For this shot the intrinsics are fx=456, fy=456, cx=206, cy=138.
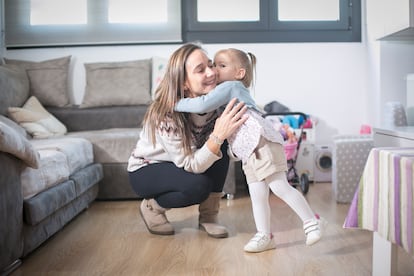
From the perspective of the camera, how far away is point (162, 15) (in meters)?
3.92

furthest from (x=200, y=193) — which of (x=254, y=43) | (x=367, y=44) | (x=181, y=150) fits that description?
(x=367, y=44)

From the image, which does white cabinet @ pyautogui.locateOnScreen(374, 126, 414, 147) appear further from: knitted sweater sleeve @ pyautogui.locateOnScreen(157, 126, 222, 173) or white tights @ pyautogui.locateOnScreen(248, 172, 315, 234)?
knitted sweater sleeve @ pyautogui.locateOnScreen(157, 126, 222, 173)

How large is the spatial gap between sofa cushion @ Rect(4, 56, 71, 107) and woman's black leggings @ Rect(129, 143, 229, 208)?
1.79 meters

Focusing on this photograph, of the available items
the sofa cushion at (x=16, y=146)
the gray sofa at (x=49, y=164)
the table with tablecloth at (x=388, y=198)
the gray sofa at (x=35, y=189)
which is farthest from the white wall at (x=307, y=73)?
the table with tablecloth at (x=388, y=198)

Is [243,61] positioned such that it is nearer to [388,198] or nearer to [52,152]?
[388,198]

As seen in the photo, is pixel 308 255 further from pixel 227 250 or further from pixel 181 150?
pixel 181 150

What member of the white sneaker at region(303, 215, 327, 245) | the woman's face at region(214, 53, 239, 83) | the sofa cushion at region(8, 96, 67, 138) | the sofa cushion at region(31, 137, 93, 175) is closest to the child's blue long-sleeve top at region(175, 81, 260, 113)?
the woman's face at region(214, 53, 239, 83)

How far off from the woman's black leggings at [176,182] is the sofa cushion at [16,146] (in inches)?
21.0

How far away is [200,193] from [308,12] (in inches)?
99.7

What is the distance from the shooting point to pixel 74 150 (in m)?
2.52

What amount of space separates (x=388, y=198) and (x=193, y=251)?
33.4 inches

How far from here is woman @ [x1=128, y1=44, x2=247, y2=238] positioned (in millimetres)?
1947

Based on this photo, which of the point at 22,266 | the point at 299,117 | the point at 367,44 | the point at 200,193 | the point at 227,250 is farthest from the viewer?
the point at 367,44

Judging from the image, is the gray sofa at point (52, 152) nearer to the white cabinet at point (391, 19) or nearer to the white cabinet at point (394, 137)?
the white cabinet at point (394, 137)
